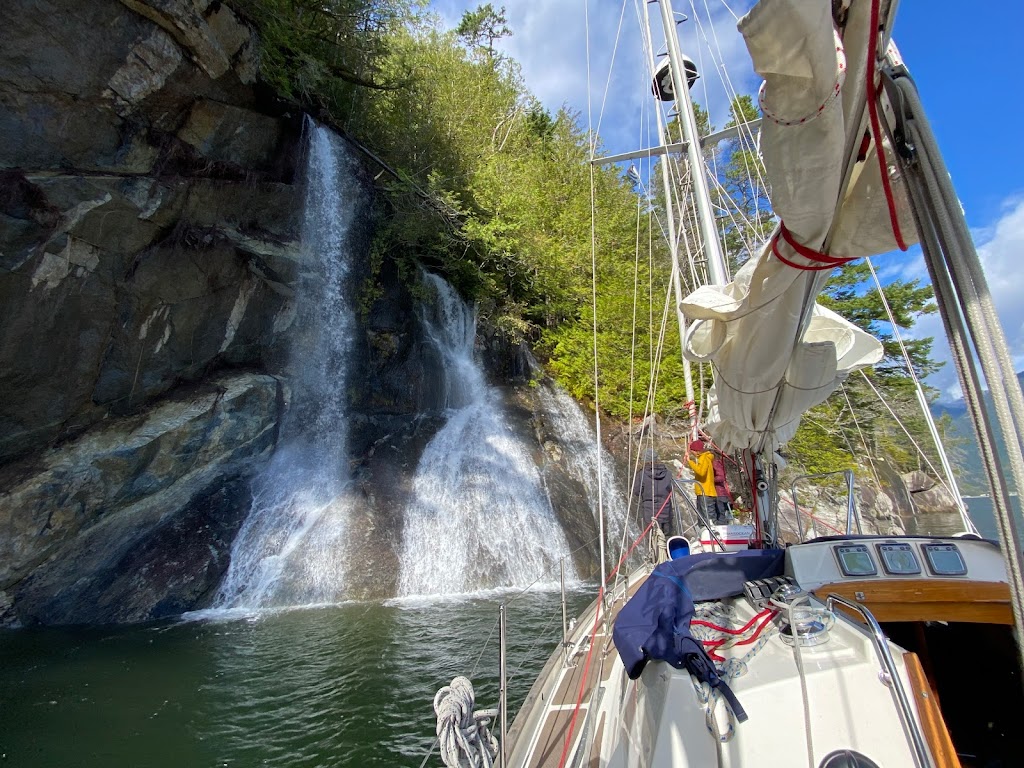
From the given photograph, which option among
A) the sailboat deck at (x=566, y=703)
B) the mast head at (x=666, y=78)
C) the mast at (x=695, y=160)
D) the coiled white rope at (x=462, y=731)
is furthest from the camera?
the mast head at (x=666, y=78)

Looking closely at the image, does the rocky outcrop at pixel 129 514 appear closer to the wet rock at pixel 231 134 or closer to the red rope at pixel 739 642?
the wet rock at pixel 231 134

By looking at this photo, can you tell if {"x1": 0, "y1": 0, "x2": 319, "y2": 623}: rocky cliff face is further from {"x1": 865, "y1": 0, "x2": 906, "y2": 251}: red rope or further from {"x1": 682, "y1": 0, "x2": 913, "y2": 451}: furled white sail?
{"x1": 865, "y1": 0, "x2": 906, "y2": 251}: red rope

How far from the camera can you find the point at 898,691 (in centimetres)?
222

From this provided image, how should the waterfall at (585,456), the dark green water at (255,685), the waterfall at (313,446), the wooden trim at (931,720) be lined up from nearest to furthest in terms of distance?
the wooden trim at (931,720) → the dark green water at (255,685) → the waterfall at (313,446) → the waterfall at (585,456)

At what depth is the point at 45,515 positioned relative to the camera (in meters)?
10.9

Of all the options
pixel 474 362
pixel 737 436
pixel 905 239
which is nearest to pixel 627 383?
pixel 474 362

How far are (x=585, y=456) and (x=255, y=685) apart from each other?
10.7 m

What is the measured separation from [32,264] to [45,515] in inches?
194

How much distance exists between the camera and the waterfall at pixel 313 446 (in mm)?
11758

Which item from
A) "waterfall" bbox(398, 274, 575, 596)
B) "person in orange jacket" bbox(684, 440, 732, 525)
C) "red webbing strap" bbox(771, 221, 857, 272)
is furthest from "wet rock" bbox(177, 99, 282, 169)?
"red webbing strap" bbox(771, 221, 857, 272)

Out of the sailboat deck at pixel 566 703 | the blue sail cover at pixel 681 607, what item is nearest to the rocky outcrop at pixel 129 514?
the sailboat deck at pixel 566 703

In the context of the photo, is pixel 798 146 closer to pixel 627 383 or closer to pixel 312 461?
pixel 312 461

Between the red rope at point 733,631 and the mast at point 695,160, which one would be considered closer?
the red rope at point 733,631

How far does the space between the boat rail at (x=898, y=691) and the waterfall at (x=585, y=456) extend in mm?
11259
